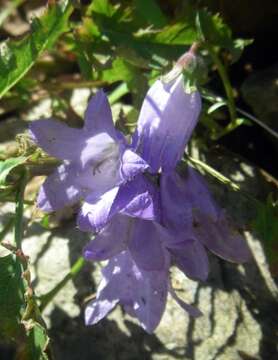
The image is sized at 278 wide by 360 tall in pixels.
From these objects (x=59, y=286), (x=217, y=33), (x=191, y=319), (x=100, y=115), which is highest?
(x=100, y=115)

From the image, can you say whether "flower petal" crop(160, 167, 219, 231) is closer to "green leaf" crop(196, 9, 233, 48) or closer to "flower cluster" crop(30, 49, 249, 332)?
"flower cluster" crop(30, 49, 249, 332)

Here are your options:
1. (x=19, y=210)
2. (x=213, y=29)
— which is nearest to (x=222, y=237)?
(x=19, y=210)

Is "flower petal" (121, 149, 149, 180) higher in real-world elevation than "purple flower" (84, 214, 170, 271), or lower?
higher

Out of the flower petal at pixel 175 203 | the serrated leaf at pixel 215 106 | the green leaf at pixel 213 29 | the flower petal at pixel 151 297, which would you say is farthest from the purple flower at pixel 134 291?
the green leaf at pixel 213 29

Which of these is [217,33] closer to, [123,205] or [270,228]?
[270,228]

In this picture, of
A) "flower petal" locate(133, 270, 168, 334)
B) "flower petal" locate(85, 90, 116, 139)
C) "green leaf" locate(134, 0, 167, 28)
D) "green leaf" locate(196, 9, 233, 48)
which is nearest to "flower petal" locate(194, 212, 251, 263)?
"flower petal" locate(133, 270, 168, 334)

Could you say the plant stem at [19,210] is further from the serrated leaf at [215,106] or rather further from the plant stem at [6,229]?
the serrated leaf at [215,106]
